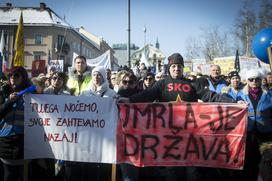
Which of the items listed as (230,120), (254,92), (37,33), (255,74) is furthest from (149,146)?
(37,33)

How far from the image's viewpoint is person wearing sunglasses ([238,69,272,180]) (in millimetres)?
4547

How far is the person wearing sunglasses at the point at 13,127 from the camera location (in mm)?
4070

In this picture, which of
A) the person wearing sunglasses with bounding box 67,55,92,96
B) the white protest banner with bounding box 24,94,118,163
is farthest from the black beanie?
the person wearing sunglasses with bounding box 67,55,92,96

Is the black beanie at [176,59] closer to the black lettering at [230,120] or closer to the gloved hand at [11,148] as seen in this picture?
the black lettering at [230,120]

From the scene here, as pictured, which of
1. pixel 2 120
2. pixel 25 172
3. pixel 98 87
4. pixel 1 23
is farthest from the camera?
pixel 1 23

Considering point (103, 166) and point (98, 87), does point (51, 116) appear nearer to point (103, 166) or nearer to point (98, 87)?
point (98, 87)

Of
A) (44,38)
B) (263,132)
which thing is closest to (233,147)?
(263,132)

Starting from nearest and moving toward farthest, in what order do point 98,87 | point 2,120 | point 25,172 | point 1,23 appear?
1. point 2,120
2. point 25,172
3. point 98,87
4. point 1,23

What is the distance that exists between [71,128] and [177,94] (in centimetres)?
160

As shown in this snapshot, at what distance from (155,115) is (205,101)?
2.54 feet

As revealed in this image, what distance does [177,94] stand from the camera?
4.36 m

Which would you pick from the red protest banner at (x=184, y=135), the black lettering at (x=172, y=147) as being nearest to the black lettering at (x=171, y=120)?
the red protest banner at (x=184, y=135)

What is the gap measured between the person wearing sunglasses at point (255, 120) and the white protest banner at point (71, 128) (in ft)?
6.51

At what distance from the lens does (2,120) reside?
412 centimetres
